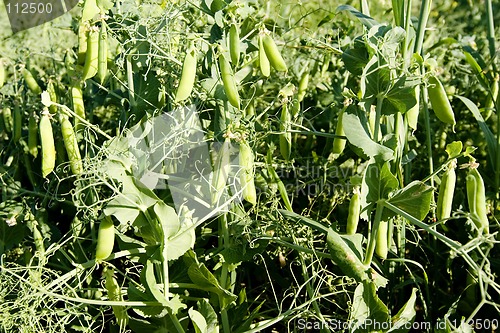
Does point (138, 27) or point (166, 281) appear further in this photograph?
point (138, 27)

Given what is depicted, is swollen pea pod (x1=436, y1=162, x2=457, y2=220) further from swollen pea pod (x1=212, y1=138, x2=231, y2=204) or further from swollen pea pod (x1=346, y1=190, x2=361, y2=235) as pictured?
swollen pea pod (x1=212, y1=138, x2=231, y2=204)

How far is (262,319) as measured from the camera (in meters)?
1.42

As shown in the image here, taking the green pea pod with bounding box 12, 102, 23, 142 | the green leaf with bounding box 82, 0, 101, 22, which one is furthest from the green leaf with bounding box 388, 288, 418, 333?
the green pea pod with bounding box 12, 102, 23, 142

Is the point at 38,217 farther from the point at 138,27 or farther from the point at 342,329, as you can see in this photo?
the point at 342,329

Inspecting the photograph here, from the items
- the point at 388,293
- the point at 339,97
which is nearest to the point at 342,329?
the point at 388,293

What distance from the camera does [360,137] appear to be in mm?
1185

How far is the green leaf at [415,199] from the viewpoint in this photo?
3.73ft

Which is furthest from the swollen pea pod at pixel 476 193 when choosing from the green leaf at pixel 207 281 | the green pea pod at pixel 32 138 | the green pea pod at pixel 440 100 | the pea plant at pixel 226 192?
the green pea pod at pixel 32 138

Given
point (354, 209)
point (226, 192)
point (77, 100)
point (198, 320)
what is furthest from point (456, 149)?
point (77, 100)

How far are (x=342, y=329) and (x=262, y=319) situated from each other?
0.21m

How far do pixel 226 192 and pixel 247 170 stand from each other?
118mm

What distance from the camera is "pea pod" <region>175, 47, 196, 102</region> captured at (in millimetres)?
1176

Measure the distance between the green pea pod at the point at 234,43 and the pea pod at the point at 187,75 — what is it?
7cm

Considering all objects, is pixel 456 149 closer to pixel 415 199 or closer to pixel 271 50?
pixel 415 199
